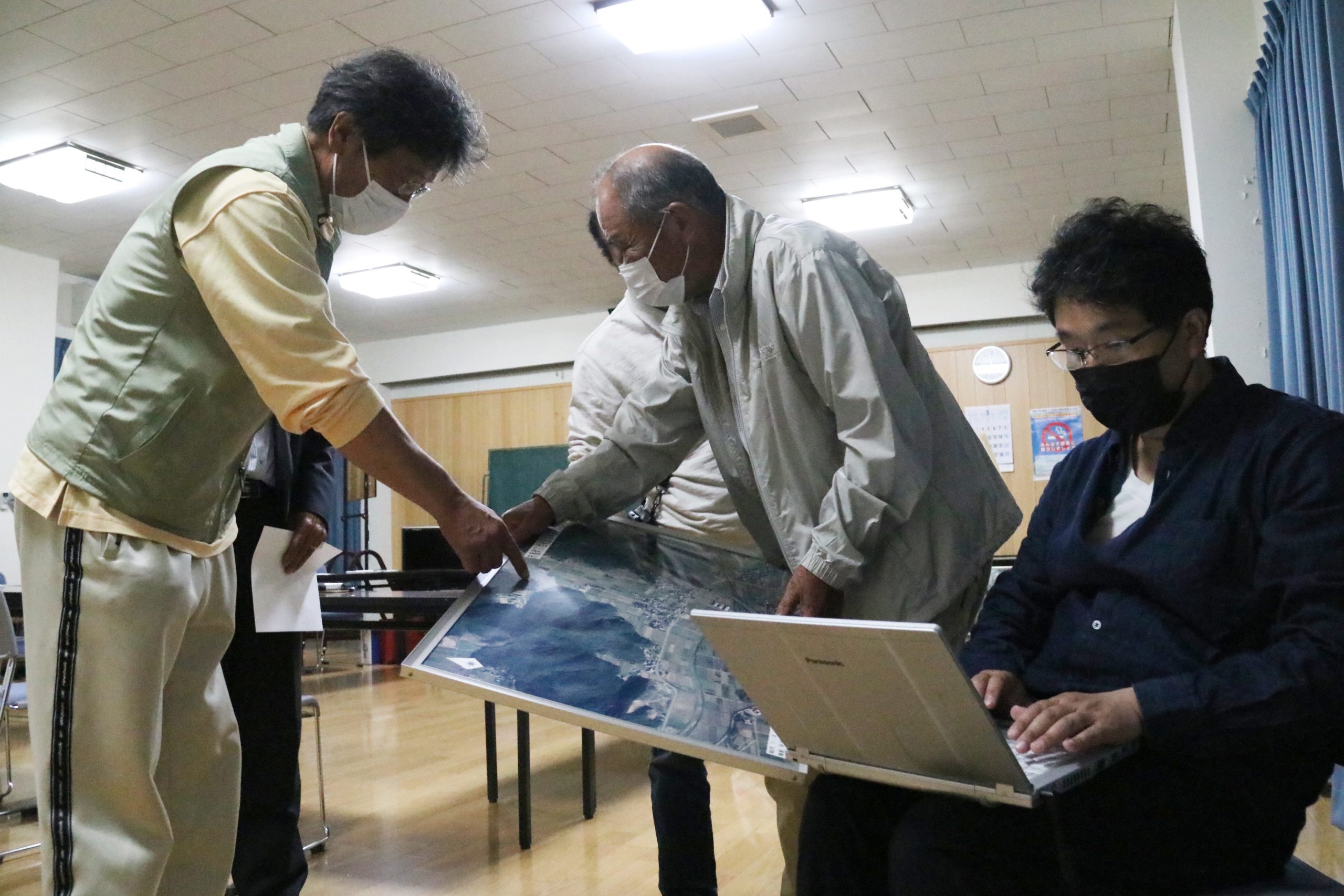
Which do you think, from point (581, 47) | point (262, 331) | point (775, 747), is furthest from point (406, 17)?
point (775, 747)

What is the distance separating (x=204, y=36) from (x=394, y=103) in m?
3.40

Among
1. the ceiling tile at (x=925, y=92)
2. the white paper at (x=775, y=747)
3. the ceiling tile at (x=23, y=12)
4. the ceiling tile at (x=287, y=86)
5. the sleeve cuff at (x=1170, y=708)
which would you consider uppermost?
the ceiling tile at (x=23, y=12)

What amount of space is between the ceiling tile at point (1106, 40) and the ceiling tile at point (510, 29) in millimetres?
2141

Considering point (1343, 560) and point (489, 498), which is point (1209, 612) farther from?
point (489, 498)

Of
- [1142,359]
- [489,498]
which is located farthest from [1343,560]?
[489,498]

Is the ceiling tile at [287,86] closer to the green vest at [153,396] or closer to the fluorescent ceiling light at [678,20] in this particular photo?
the fluorescent ceiling light at [678,20]

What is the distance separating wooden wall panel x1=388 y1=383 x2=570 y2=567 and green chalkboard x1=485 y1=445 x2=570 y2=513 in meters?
0.09

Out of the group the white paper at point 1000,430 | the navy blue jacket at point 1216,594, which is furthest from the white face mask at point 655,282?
the white paper at point 1000,430

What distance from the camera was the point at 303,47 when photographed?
4422mm

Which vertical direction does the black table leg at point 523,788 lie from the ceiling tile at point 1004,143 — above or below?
below

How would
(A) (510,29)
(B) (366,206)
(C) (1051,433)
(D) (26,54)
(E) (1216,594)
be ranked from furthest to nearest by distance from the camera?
(C) (1051,433) → (D) (26,54) → (A) (510,29) → (B) (366,206) → (E) (1216,594)

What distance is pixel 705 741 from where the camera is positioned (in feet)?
3.90

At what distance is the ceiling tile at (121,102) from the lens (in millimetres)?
4797

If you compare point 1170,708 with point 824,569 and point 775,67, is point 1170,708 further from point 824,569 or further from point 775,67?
point 775,67
